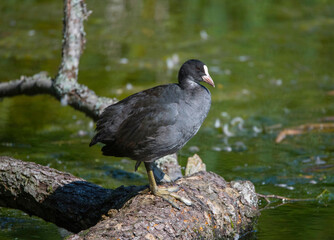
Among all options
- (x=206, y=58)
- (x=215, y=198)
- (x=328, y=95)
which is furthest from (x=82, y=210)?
(x=206, y=58)

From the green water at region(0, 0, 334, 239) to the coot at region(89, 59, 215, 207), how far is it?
899mm

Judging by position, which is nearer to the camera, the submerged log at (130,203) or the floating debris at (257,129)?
the submerged log at (130,203)

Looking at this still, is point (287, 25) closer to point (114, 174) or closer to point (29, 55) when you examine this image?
point (29, 55)

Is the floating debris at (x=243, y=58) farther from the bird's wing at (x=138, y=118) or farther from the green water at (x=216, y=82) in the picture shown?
the bird's wing at (x=138, y=118)

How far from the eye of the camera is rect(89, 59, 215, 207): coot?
3.60m

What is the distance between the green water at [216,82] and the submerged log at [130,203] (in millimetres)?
212

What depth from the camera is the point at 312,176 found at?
17.0 feet

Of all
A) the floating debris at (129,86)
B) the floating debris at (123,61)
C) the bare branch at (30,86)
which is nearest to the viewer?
the bare branch at (30,86)

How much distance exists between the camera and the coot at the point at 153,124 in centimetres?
360

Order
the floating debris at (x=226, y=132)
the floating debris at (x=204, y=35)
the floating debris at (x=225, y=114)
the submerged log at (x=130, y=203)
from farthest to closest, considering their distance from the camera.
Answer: the floating debris at (x=204, y=35)
the floating debris at (x=225, y=114)
the floating debris at (x=226, y=132)
the submerged log at (x=130, y=203)

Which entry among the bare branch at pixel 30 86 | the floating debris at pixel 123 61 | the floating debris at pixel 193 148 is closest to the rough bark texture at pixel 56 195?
the bare branch at pixel 30 86

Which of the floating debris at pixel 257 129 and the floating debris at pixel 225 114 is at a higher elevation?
the floating debris at pixel 225 114

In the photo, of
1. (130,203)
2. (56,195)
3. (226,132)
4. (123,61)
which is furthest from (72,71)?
(123,61)

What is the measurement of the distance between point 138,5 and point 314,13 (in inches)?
155
